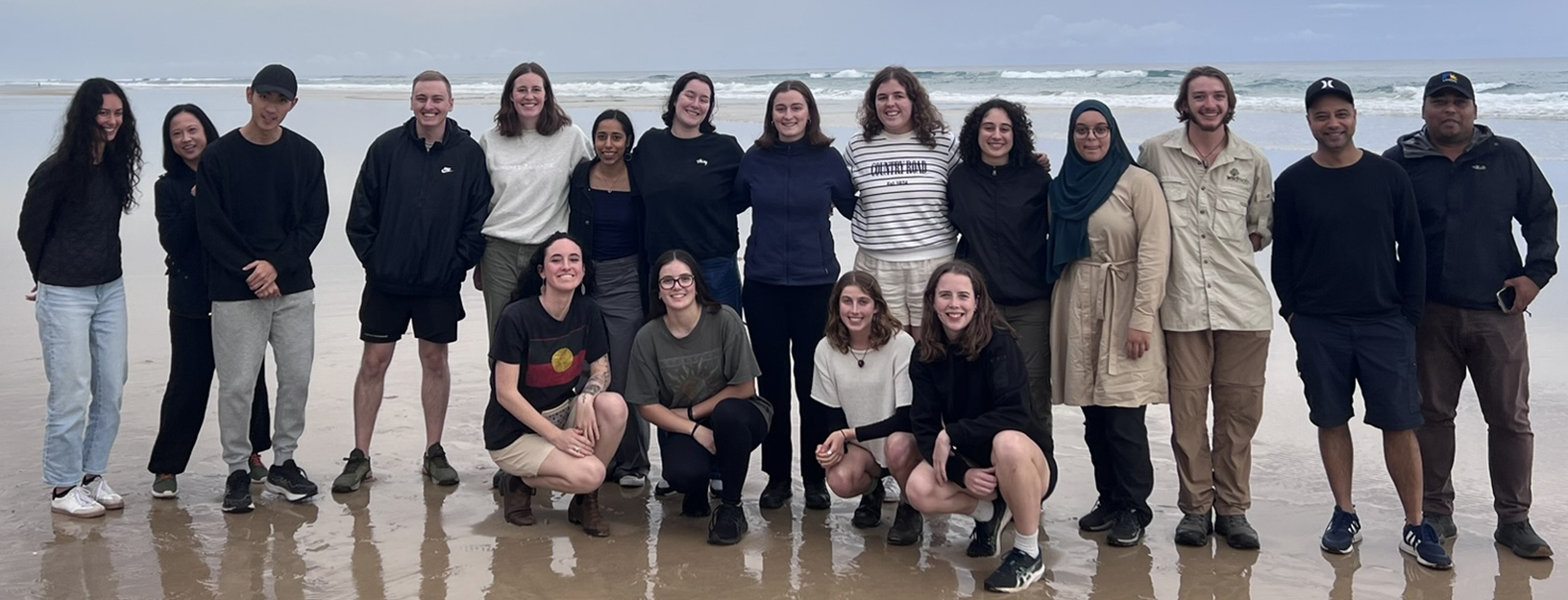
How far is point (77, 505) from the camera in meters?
4.86

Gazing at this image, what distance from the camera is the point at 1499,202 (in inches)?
181

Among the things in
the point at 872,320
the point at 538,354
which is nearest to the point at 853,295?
the point at 872,320

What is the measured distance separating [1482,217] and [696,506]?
10.3 ft

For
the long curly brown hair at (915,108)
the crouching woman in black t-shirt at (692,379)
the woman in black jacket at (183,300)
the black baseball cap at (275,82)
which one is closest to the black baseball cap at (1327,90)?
the long curly brown hair at (915,108)

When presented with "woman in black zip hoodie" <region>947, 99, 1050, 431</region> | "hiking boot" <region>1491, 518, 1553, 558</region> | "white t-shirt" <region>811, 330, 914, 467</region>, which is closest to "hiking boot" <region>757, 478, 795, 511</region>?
"white t-shirt" <region>811, 330, 914, 467</region>

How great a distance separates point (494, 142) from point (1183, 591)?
3380 mm

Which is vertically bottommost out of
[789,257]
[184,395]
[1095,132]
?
[184,395]

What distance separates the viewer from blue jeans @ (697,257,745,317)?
17.5 feet

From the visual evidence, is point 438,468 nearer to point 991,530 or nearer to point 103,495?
point 103,495

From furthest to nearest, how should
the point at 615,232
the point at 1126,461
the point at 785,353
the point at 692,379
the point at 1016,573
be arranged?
1. the point at 615,232
2. the point at 785,353
3. the point at 692,379
4. the point at 1126,461
5. the point at 1016,573

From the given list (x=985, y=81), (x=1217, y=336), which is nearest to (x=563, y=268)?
(x=1217, y=336)

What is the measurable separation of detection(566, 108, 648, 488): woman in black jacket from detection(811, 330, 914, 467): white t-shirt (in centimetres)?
94

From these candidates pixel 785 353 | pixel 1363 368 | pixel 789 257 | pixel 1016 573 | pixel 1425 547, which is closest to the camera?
pixel 1016 573

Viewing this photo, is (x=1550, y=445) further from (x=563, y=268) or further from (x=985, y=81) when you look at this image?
(x=985, y=81)
